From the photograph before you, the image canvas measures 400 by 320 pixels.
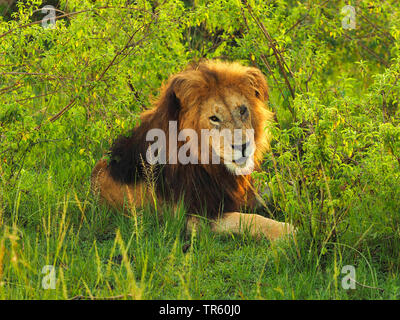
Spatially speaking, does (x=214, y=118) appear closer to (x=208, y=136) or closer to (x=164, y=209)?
(x=208, y=136)

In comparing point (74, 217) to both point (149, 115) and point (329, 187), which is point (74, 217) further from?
point (329, 187)

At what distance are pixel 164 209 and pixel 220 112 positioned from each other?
86 cm

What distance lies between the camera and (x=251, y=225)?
4613 millimetres

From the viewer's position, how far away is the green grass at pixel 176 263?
363 centimetres

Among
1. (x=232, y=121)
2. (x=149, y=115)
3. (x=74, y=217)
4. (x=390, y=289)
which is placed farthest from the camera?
(x=149, y=115)

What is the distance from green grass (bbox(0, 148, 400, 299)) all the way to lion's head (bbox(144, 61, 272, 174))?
577 mm

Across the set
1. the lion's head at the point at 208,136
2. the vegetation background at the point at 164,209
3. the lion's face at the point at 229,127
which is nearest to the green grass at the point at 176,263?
the vegetation background at the point at 164,209

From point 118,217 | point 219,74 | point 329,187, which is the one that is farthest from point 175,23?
point 329,187

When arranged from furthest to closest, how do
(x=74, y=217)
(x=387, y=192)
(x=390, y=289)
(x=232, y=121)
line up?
(x=74, y=217) < (x=232, y=121) < (x=387, y=192) < (x=390, y=289)

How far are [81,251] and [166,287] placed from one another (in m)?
0.85

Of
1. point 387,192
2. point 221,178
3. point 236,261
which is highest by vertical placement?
point 221,178

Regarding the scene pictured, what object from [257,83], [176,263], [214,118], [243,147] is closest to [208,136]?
[214,118]

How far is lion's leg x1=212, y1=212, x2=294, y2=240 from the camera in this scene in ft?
14.9

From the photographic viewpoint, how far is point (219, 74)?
4.84 m
